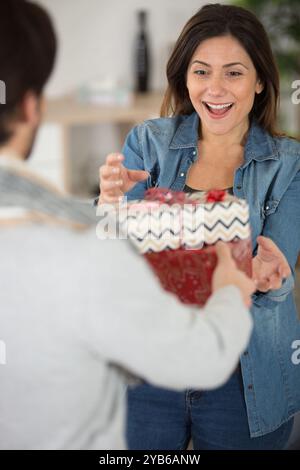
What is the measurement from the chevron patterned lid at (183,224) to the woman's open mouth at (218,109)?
0.27 m

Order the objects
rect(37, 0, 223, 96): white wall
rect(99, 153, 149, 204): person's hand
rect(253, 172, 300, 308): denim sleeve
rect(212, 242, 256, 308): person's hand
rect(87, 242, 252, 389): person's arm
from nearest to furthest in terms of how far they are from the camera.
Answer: rect(87, 242, 252, 389): person's arm, rect(212, 242, 256, 308): person's hand, rect(99, 153, 149, 204): person's hand, rect(253, 172, 300, 308): denim sleeve, rect(37, 0, 223, 96): white wall

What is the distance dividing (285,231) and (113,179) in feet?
0.90

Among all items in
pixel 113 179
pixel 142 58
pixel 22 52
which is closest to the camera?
pixel 22 52

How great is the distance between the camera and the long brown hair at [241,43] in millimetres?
950

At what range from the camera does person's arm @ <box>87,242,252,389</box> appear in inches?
23.6

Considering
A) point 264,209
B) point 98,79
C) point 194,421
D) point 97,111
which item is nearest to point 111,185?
point 264,209

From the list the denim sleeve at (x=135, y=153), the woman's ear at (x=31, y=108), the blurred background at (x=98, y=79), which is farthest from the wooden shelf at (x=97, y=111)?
the woman's ear at (x=31, y=108)

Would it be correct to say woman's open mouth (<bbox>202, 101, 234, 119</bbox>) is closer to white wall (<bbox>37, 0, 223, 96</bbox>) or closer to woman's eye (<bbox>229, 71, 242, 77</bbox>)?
woman's eye (<bbox>229, 71, 242, 77</bbox>)

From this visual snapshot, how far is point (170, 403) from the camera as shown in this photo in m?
1.04

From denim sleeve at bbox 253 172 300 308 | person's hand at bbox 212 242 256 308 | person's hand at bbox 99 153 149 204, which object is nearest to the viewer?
person's hand at bbox 212 242 256 308

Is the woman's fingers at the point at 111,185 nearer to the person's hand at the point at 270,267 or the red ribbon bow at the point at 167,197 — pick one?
the red ribbon bow at the point at 167,197

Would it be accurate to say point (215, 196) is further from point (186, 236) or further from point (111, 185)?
point (111, 185)

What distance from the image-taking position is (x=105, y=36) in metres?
3.14

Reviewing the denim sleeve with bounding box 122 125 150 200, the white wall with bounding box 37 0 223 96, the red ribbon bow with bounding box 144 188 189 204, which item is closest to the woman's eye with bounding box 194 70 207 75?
the denim sleeve with bounding box 122 125 150 200
